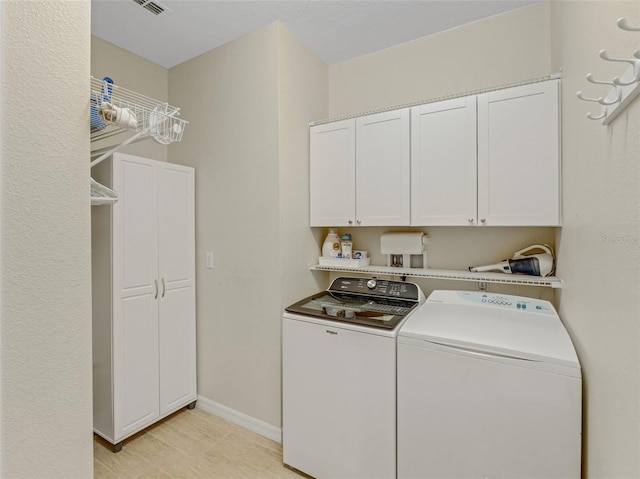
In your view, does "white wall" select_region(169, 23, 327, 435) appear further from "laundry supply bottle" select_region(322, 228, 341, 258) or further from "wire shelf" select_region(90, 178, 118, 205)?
"wire shelf" select_region(90, 178, 118, 205)

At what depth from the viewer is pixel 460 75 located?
6.89 ft

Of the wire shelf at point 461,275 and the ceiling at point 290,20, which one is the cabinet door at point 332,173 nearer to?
the wire shelf at point 461,275

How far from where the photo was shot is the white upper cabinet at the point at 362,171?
202 cm

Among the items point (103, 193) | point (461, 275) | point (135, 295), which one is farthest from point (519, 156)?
point (135, 295)

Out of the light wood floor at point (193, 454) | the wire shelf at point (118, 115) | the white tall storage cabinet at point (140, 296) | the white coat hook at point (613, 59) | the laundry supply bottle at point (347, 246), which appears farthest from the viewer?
the laundry supply bottle at point (347, 246)

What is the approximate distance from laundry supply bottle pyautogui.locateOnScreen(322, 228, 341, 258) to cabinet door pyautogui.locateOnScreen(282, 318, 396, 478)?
0.70 m

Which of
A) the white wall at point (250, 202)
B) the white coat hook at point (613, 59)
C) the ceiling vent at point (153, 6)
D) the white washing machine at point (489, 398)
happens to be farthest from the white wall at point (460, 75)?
the white coat hook at point (613, 59)

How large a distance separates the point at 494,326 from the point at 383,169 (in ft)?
3.69

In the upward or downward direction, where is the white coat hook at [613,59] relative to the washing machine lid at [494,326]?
upward

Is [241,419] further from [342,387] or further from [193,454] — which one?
[342,387]

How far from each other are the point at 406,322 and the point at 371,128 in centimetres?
127

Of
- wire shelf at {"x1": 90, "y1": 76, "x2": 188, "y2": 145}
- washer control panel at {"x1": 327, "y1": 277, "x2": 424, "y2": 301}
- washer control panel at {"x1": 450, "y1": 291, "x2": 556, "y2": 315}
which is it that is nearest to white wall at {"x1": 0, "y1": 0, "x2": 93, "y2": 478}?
wire shelf at {"x1": 90, "y1": 76, "x2": 188, "y2": 145}

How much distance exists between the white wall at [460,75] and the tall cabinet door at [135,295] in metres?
1.49

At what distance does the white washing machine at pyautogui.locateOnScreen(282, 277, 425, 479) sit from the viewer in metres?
1.54
